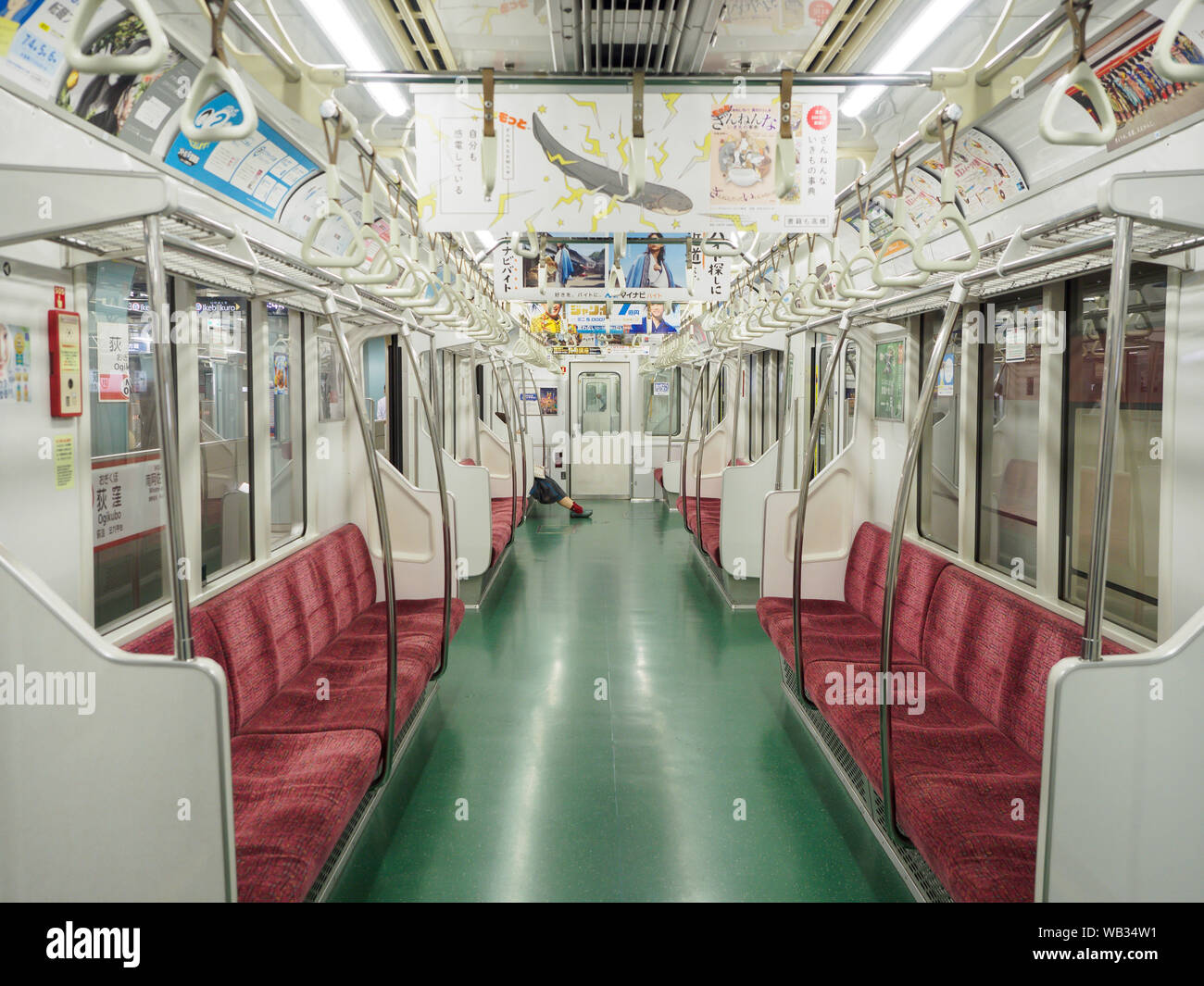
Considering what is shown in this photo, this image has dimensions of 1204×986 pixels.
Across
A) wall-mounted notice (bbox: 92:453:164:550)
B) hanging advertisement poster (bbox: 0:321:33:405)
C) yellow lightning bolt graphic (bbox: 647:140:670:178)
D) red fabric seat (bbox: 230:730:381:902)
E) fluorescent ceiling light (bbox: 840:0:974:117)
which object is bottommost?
red fabric seat (bbox: 230:730:381:902)

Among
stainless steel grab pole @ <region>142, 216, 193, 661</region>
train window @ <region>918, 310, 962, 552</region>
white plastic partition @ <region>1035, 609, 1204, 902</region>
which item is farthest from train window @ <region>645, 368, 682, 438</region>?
stainless steel grab pole @ <region>142, 216, 193, 661</region>

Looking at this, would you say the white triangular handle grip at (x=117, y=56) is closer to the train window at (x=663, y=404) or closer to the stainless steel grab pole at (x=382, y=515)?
the stainless steel grab pole at (x=382, y=515)

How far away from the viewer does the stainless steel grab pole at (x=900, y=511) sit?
8.26ft

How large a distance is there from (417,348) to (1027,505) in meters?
5.02

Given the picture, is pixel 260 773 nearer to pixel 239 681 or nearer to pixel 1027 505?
pixel 239 681

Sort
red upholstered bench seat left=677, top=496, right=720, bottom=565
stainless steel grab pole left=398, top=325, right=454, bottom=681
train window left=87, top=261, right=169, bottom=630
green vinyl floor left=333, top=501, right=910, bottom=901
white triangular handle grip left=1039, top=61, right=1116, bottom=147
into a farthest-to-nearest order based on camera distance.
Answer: red upholstered bench seat left=677, top=496, right=720, bottom=565
stainless steel grab pole left=398, top=325, right=454, bottom=681
green vinyl floor left=333, top=501, right=910, bottom=901
train window left=87, top=261, right=169, bottom=630
white triangular handle grip left=1039, top=61, right=1116, bottom=147

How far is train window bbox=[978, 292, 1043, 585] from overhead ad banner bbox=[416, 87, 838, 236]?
1.39 meters

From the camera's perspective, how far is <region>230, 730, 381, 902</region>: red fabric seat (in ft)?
7.80

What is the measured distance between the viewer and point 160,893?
2047mm

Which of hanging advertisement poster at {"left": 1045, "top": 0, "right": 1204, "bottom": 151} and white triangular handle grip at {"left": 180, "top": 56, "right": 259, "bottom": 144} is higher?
hanging advertisement poster at {"left": 1045, "top": 0, "right": 1204, "bottom": 151}

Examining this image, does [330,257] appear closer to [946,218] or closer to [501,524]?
[946,218]

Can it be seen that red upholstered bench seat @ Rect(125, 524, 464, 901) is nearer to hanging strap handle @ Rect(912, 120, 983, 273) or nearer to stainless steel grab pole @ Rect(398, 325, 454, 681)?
stainless steel grab pole @ Rect(398, 325, 454, 681)

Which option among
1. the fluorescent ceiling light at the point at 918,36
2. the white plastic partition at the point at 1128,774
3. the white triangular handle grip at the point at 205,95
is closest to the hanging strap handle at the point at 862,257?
the fluorescent ceiling light at the point at 918,36

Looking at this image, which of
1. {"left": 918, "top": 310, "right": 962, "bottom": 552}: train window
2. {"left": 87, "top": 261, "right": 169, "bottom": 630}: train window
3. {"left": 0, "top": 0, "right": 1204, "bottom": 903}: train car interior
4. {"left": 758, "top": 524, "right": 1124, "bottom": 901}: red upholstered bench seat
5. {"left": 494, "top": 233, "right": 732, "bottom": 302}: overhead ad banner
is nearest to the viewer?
{"left": 0, "top": 0, "right": 1204, "bottom": 903}: train car interior
